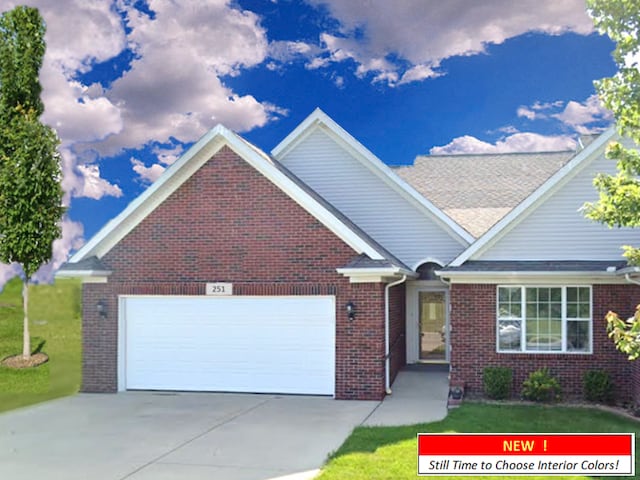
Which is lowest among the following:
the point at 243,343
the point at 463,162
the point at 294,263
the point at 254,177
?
the point at 243,343

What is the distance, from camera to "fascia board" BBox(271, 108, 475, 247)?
18.2 m

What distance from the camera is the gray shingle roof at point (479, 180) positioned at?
66.7 feet

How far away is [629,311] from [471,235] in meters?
5.04

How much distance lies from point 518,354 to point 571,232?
2950 millimetres

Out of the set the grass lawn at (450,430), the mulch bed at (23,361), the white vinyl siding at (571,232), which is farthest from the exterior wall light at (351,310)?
the mulch bed at (23,361)

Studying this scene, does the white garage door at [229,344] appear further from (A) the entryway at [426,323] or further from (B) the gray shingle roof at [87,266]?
(A) the entryway at [426,323]

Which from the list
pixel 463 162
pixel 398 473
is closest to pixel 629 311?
pixel 398 473

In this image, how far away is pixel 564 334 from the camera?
563 inches

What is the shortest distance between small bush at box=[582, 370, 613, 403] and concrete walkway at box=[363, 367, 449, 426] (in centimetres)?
296

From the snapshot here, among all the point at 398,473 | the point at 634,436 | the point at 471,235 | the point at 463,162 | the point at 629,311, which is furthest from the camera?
the point at 463,162

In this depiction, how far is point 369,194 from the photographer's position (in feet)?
62.5

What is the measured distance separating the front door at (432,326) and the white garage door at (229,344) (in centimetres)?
561

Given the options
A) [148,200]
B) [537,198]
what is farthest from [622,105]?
[148,200]

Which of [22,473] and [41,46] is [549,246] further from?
[41,46]
